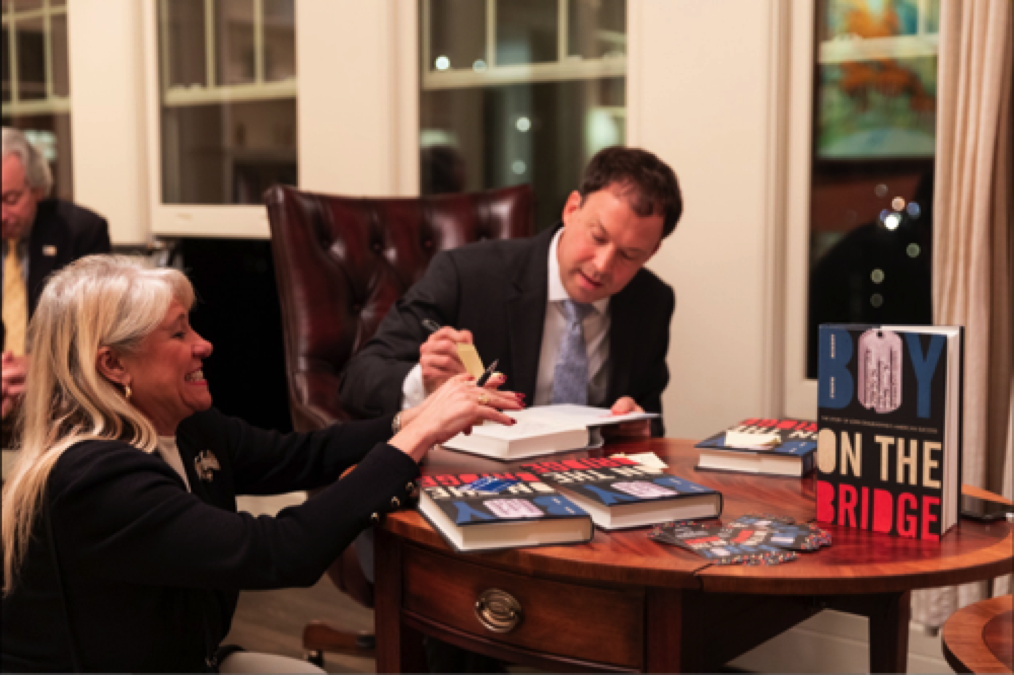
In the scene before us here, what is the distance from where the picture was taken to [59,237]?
3.28m

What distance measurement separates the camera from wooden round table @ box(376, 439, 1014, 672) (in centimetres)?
110

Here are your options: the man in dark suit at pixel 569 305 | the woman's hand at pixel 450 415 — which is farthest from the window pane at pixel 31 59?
the woman's hand at pixel 450 415

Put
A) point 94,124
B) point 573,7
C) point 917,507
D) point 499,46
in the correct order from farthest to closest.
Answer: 1. point 94,124
2. point 499,46
3. point 573,7
4. point 917,507

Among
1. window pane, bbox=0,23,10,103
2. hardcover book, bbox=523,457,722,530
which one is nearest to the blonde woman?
hardcover book, bbox=523,457,722,530

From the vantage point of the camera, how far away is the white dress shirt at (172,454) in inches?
54.4

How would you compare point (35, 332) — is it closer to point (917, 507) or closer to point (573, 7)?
point (917, 507)

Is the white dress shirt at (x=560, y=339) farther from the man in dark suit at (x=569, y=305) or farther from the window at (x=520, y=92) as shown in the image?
Result: the window at (x=520, y=92)

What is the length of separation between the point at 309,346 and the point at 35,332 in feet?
3.69

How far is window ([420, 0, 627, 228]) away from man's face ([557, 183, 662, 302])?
2.85ft

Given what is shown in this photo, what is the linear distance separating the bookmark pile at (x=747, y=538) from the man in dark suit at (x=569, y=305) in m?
0.79

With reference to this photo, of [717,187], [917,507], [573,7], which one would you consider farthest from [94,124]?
[917,507]

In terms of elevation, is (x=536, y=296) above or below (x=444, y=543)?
above

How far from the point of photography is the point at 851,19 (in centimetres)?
245

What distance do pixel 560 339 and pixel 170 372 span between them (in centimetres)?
100
